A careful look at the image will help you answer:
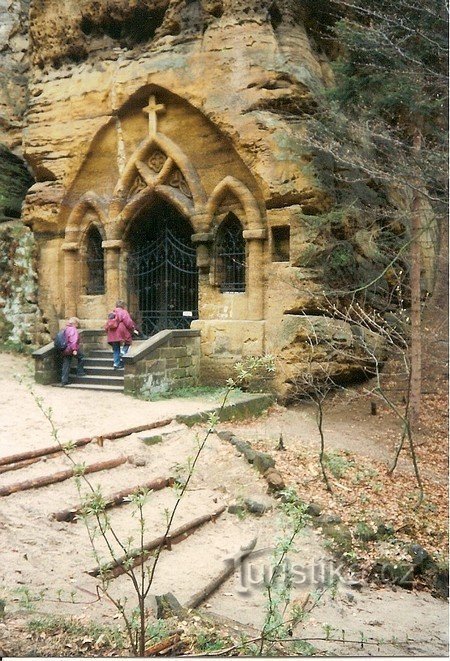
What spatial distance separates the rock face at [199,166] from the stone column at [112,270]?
23mm

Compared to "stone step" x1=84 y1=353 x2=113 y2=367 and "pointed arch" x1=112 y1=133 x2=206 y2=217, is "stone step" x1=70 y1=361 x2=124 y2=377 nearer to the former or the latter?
"stone step" x1=84 y1=353 x2=113 y2=367

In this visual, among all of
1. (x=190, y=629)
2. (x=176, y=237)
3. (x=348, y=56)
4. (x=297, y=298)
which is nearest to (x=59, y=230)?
(x=176, y=237)

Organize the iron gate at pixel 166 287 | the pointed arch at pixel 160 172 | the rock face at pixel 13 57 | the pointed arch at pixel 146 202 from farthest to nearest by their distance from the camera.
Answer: the rock face at pixel 13 57 < the pointed arch at pixel 146 202 < the pointed arch at pixel 160 172 < the iron gate at pixel 166 287

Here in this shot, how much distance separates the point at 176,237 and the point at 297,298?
9.06 feet

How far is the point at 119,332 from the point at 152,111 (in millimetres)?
4159

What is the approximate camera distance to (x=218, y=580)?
12.0 ft

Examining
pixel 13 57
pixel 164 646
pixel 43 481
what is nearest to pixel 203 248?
pixel 43 481

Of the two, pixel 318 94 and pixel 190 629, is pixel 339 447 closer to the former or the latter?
pixel 190 629

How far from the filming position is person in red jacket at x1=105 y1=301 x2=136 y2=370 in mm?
8695

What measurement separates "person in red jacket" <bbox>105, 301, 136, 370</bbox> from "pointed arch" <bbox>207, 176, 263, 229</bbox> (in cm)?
221

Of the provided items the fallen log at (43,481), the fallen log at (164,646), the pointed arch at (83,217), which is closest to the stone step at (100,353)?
the pointed arch at (83,217)

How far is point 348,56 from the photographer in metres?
7.15

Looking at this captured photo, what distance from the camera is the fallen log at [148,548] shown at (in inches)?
119

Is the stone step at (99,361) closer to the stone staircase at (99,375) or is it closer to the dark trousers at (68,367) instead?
the stone staircase at (99,375)
